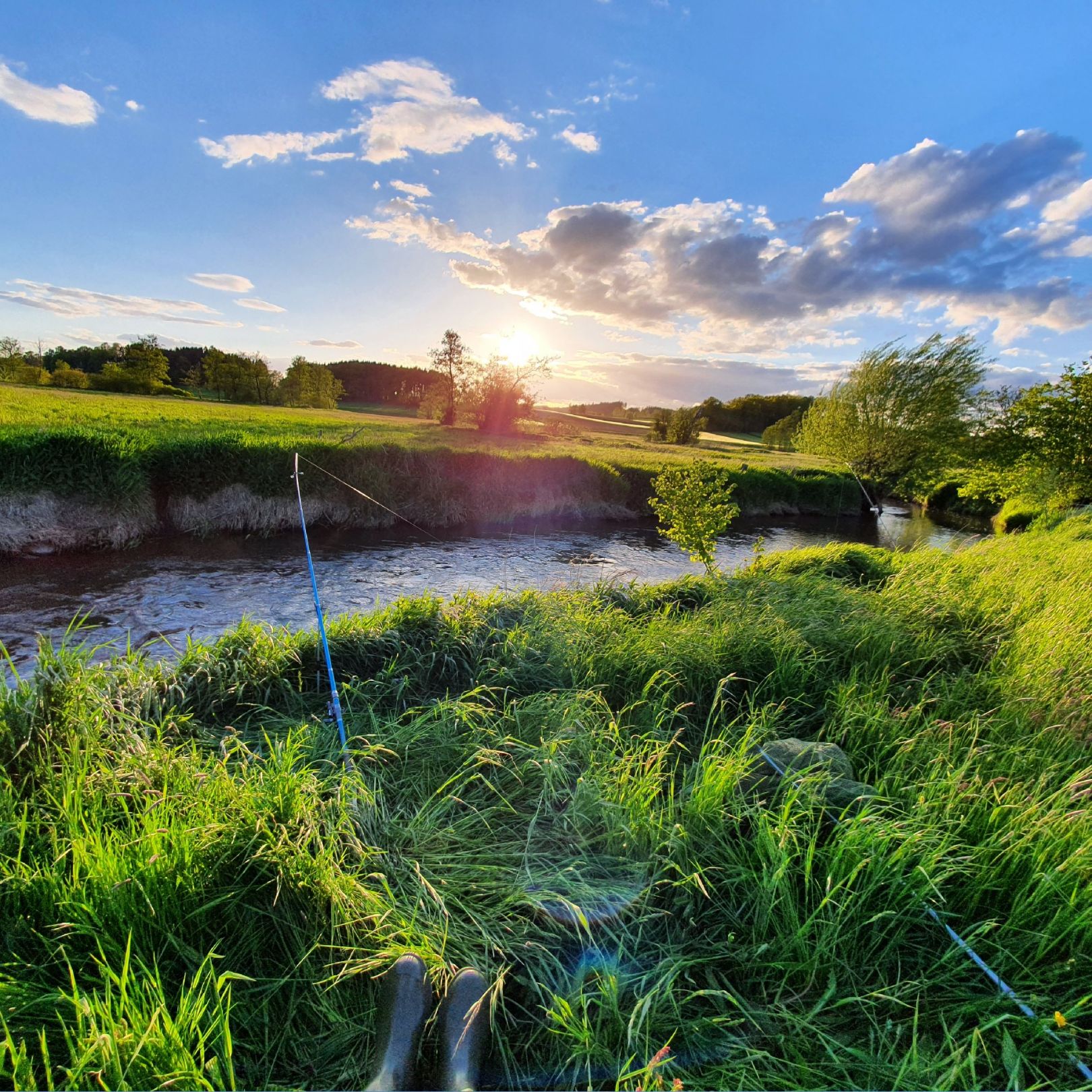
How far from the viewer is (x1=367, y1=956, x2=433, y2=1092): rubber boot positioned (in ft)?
5.99

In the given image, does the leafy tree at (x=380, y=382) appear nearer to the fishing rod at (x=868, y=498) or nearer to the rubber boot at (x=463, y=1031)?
the fishing rod at (x=868, y=498)

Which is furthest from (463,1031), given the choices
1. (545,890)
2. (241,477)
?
(241,477)

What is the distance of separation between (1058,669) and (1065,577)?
5.31m

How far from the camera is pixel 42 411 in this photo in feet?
52.1

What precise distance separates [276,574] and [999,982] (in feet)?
38.2

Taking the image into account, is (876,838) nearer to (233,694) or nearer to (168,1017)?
(168,1017)

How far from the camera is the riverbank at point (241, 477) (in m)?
11.0

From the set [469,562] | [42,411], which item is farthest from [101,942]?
[42,411]

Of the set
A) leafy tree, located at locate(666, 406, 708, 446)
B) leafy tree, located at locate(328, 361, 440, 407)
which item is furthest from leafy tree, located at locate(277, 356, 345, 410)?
leafy tree, located at locate(666, 406, 708, 446)

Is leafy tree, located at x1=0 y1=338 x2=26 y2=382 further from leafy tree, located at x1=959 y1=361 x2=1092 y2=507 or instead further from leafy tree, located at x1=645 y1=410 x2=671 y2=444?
leafy tree, located at x1=959 y1=361 x2=1092 y2=507

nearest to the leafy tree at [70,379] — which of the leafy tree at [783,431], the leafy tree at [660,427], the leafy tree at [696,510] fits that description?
the leafy tree at [660,427]

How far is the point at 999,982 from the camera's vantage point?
2148 millimetres

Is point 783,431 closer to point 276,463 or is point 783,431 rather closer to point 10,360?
point 276,463

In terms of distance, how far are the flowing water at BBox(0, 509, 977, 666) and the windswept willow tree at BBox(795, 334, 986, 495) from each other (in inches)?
1000
